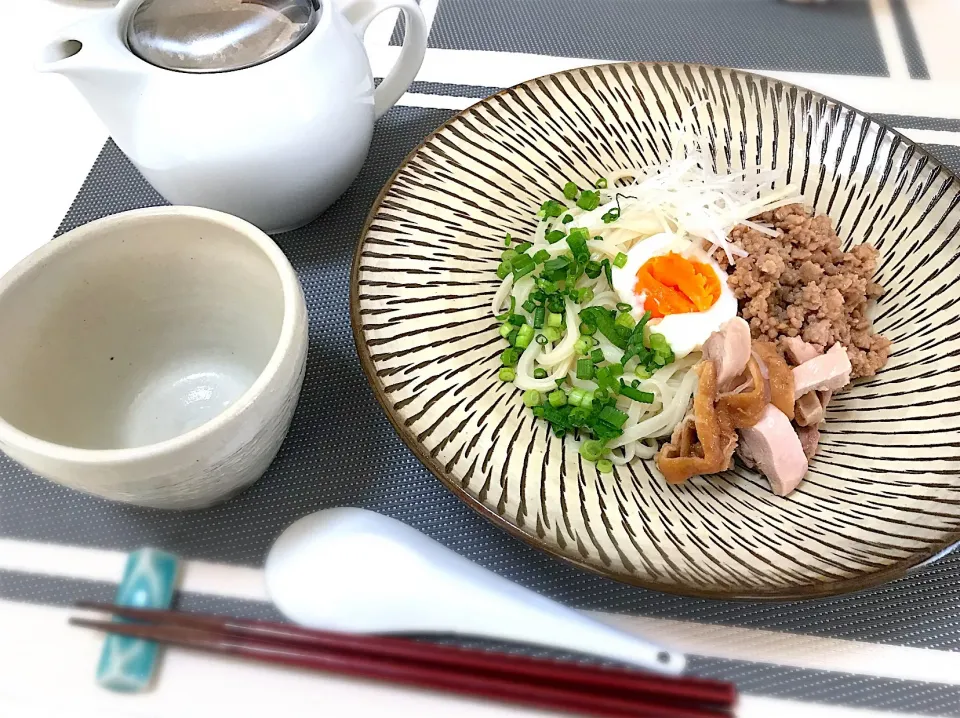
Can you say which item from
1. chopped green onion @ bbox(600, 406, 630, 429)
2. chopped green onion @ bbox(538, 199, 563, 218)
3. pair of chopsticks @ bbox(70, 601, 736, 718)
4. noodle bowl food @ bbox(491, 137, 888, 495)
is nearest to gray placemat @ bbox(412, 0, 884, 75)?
noodle bowl food @ bbox(491, 137, 888, 495)

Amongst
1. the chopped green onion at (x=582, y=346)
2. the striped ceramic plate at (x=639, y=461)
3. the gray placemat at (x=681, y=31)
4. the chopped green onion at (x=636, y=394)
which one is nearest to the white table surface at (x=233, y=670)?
the striped ceramic plate at (x=639, y=461)

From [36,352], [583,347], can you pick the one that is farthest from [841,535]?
[36,352]

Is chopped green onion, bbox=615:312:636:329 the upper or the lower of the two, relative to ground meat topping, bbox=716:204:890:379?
lower

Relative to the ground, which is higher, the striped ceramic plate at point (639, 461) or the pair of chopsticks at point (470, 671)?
the striped ceramic plate at point (639, 461)

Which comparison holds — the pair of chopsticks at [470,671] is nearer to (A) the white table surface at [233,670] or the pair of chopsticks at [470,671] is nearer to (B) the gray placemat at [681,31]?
(A) the white table surface at [233,670]

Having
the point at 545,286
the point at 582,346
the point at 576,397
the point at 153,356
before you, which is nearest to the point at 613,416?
the point at 576,397

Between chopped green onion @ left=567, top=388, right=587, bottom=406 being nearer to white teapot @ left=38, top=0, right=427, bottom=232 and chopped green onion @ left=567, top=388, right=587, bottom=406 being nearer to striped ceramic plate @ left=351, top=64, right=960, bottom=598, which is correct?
striped ceramic plate @ left=351, top=64, right=960, bottom=598

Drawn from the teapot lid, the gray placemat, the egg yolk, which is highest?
the teapot lid
